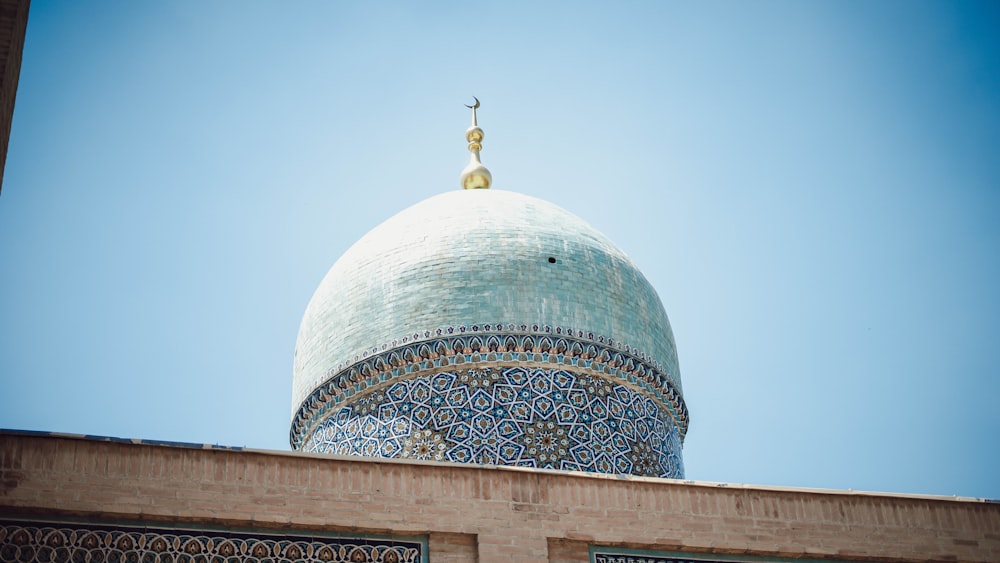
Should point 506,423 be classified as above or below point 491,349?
below

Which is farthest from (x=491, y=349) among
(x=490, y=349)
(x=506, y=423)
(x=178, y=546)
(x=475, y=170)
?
(x=178, y=546)

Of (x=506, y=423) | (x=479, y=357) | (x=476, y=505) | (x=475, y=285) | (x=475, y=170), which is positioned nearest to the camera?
(x=476, y=505)

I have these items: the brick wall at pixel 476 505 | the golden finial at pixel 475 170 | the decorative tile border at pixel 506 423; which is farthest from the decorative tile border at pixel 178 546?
the golden finial at pixel 475 170

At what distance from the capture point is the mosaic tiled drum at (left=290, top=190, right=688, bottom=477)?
24.0ft

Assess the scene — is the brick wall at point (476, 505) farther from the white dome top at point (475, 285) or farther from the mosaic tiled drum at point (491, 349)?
the white dome top at point (475, 285)

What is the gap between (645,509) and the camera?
18.9 feet

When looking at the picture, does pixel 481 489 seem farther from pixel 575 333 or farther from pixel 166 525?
pixel 575 333

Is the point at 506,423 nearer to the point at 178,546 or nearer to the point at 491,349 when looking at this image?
the point at 491,349

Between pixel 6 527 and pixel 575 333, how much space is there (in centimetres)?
344

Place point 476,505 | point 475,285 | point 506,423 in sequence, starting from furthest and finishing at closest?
point 475,285, point 506,423, point 476,505

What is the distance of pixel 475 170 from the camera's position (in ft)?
29.7

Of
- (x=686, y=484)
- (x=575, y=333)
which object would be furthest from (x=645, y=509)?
(x=575, y=333)

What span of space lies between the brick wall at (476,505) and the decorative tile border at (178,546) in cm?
5

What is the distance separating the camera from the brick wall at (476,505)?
5258 mm
